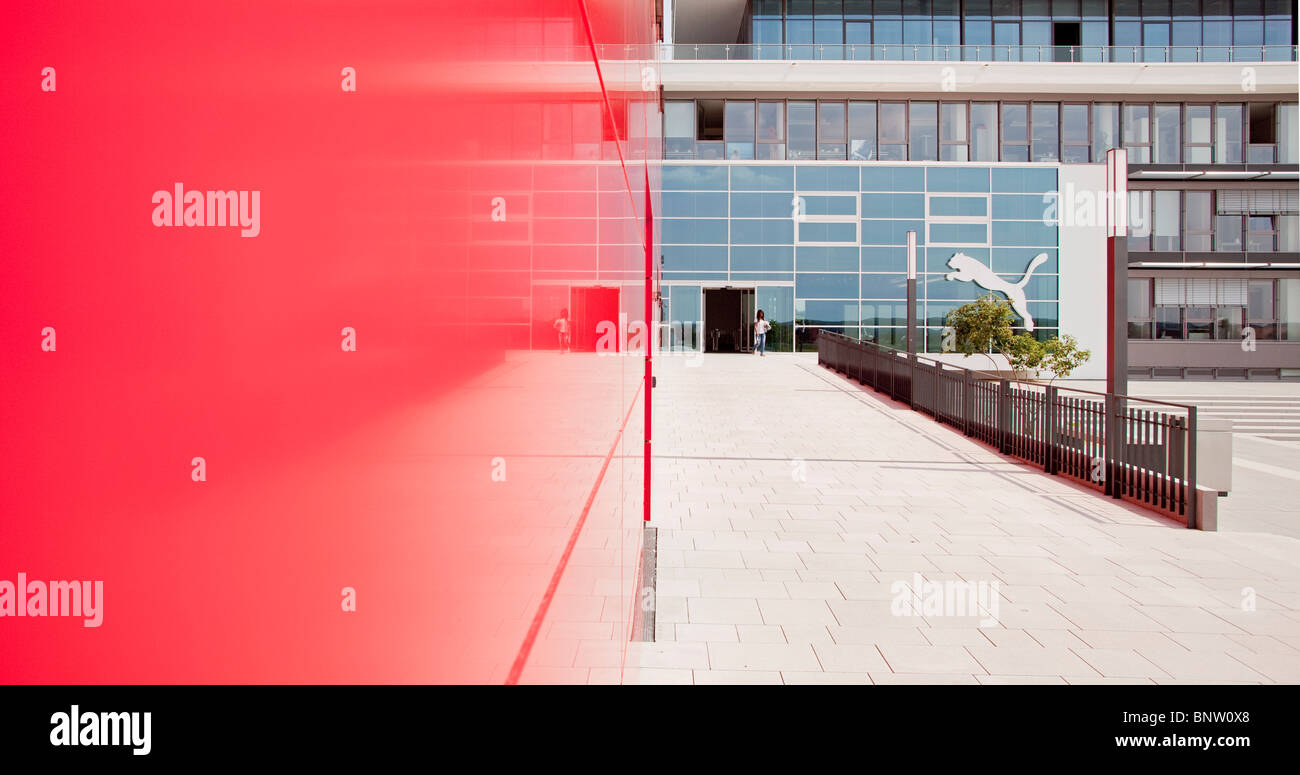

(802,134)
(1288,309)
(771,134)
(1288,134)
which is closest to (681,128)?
(771,134)

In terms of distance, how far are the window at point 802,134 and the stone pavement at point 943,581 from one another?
80.4 feet

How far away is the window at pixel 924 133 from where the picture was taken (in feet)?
111

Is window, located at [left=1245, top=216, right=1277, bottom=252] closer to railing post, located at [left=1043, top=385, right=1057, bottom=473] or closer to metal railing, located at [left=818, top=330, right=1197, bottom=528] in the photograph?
metal railing, located at [left=818, top=330, right=1197, bottom=528]

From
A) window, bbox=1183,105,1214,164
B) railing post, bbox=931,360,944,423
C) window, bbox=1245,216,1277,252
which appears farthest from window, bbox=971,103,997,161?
railing post, bbox=931,360,944,423

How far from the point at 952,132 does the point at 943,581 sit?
3208 centimetres

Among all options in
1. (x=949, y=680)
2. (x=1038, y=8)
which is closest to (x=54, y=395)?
(x=949, y=680)

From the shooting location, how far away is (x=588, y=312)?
7.94ft

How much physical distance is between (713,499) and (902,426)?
7.38 meters

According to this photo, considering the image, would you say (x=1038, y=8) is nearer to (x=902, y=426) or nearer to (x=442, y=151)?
(x=902, y=426)

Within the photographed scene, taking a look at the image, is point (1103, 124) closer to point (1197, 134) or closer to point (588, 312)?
point (1197, 134)

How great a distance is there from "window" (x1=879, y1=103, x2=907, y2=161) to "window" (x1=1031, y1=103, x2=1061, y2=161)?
5503 millimetres

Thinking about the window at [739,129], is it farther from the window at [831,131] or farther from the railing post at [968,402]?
the railing post at [968,402]

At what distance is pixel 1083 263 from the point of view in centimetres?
3406
